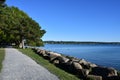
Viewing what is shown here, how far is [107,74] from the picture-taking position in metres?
18.8

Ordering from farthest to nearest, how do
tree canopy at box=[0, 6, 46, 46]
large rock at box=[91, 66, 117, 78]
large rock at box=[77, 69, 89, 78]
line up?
tree canopy at box=[0, 6, 46, 46], large rock at box=[77, 69, 89, 78], large rock at box=[91, 66, 117, 78]

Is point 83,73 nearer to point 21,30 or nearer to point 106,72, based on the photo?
point 106,72

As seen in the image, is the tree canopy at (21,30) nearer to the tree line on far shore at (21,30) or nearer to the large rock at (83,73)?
the tree line on far shore at (21,30)

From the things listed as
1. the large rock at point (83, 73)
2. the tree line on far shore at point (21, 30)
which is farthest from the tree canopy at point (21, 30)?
the large rock at point (83, 73)

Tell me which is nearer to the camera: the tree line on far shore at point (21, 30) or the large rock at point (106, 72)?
the large rock at point (106, 72)

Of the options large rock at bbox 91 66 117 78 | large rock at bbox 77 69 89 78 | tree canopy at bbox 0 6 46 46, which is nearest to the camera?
large rock at bbox 91 66 117 78

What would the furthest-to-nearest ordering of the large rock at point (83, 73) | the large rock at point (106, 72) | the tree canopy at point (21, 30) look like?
1. the tree canopy at point (21, 30)
2. the large rock at point (83, 73)
3. the large rock at point (106, 72)

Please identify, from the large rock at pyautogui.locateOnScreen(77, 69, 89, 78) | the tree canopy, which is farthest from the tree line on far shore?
the large rock at pyautogui.locateOnScreen(77, 69, 89, 78)

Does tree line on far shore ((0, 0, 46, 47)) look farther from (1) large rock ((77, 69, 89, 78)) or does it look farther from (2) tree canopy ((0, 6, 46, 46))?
(1) large rock ((77, 69, 89, 78))

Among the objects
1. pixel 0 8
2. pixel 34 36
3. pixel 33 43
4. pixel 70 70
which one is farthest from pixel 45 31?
pixel 70 70

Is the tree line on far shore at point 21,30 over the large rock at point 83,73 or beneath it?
over

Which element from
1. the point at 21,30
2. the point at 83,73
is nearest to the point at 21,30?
the point at 21,30

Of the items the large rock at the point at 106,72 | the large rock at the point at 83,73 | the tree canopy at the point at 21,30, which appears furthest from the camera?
the tree canopy at the point at 21,30

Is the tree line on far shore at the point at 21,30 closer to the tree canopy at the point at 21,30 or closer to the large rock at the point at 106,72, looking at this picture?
the tree canopy at the point at 21,30
